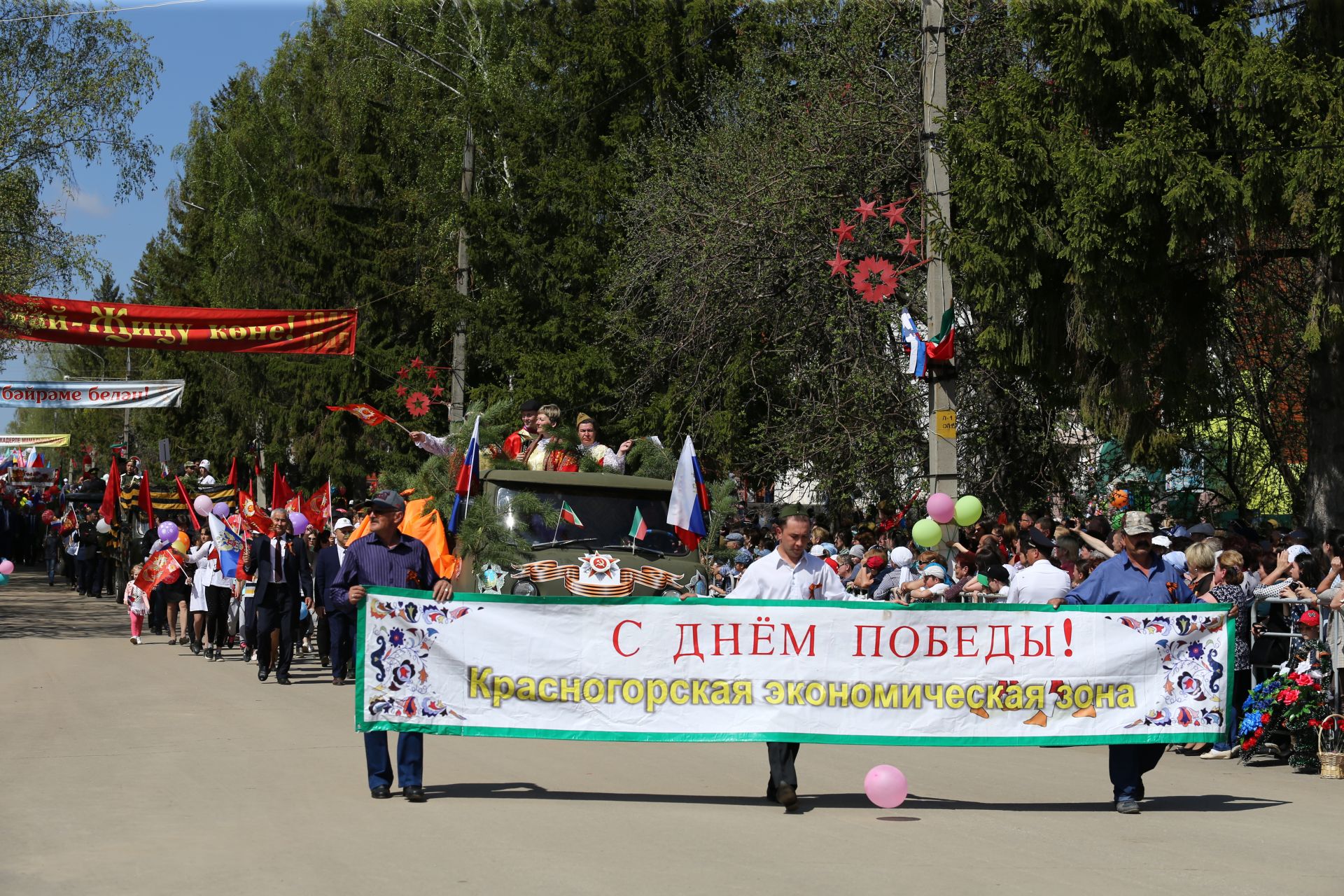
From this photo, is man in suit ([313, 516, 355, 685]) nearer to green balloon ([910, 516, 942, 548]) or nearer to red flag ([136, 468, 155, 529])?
green balloon ([910, 516, 942, 548])

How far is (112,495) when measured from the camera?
29.2m

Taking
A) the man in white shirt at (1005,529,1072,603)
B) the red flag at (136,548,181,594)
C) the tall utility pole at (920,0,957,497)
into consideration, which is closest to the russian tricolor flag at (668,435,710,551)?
the man in white shirt at (1005,529,1072,603)

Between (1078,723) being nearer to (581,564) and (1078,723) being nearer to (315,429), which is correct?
(581,564)

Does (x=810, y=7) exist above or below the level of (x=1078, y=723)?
above

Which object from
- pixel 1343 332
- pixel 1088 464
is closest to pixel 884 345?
pixel 1088 464

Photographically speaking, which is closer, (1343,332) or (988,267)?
(1343,332)

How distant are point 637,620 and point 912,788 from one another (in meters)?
2.22

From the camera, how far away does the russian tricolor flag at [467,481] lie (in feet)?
44.9

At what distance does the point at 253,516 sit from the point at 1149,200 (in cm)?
1181

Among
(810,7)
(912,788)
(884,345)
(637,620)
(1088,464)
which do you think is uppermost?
(810,7)

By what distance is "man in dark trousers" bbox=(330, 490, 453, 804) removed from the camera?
913 cm

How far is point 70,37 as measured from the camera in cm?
2917

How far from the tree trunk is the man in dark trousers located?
10576 millimetres

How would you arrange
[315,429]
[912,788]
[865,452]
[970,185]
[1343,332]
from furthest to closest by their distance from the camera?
[315,429], [865,452], [970,185], [1343,332], [912,788]
